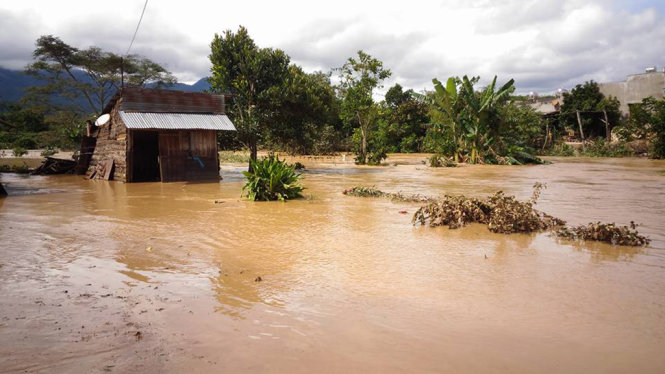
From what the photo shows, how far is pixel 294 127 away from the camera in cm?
2062

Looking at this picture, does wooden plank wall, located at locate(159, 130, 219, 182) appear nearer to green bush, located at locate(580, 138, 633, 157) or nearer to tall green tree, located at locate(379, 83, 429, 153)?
tall green tree, located at locate(379, 83, 429, 153)

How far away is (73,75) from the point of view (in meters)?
35.0

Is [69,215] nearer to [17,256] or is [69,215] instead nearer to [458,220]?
[17,256]

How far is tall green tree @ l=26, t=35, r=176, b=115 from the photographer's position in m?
32.6

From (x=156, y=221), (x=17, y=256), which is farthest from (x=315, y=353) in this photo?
(x=156, y=221)

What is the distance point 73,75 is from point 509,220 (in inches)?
1479

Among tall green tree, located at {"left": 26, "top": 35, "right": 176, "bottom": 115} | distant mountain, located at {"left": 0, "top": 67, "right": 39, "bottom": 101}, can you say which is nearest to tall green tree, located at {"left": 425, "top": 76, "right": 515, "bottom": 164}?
tall green tree, located at {"left": 26, "top": 35, "right": 176, "bottom": 115}

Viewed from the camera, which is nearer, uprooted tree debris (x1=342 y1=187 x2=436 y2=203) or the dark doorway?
uprooted tree debris (x1=342 y1=187 x2=436 y2=203)

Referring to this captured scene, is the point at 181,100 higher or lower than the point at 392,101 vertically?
lower

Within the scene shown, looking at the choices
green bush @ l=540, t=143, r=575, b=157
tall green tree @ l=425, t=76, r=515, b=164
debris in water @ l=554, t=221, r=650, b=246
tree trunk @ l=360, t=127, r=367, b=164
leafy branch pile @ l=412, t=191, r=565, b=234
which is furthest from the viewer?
green bush @ l=540, t=143, r=575, b=157

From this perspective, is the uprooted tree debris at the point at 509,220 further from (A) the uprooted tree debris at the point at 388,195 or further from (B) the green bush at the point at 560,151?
(B) the green bush at the point at 560,151

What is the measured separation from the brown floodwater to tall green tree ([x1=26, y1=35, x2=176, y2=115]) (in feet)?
98.7

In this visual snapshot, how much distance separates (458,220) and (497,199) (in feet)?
2.63

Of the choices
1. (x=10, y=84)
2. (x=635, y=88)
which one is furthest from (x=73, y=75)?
(x=10, y=84)
